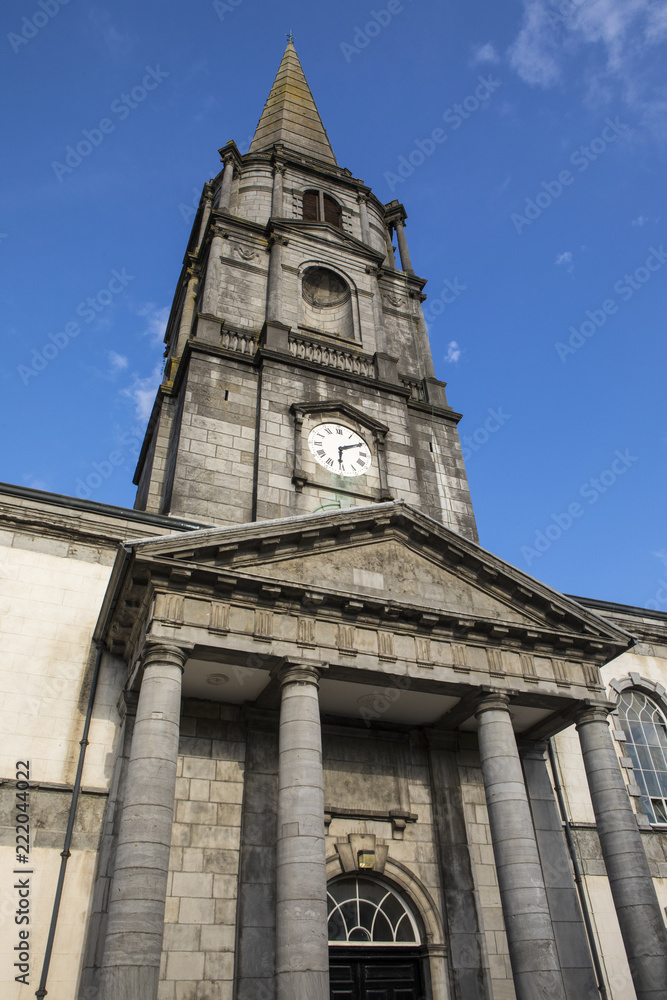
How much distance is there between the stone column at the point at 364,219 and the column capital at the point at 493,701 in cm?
2086

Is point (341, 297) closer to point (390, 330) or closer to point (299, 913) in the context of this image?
point (390, 330)

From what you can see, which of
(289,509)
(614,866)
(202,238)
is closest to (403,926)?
(614,866)

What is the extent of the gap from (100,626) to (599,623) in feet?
33.1

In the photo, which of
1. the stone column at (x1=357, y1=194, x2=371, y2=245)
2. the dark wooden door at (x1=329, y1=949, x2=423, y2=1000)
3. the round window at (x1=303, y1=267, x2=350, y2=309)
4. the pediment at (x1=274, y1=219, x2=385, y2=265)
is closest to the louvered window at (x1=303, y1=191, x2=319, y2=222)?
the pediment at (x1=274, y1=219, x2=385, y2=265)

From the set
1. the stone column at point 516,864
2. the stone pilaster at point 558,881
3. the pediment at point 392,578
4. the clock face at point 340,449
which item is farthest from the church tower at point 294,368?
the stone column at point 516,864

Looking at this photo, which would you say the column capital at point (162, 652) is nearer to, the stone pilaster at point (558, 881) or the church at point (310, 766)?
the church at point (310, 766)

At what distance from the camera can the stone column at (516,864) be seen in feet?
37.4

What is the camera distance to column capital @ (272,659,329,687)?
12.7 metres

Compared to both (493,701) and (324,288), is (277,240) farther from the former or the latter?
(493,701)

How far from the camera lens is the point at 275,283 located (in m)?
25.0

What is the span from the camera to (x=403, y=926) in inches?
551

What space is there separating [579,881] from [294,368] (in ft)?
50.4

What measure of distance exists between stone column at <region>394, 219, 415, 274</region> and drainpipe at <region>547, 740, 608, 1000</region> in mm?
19815

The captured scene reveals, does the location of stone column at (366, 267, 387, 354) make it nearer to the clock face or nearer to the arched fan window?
the clock face
